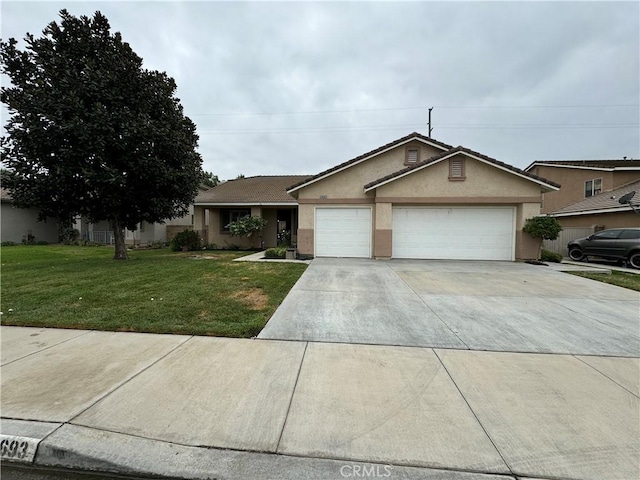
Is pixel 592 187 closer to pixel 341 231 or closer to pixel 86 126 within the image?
pixel 341 231

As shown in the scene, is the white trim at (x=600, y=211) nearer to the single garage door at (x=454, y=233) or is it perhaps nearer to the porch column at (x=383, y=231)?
the single garage door at (x=454, y=233)

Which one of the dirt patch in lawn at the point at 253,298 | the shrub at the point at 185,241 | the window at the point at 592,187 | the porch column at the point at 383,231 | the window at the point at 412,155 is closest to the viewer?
the dirt patch in lawn at the point at 253,298

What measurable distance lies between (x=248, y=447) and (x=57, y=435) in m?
1.61

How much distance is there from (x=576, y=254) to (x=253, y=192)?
1840cm

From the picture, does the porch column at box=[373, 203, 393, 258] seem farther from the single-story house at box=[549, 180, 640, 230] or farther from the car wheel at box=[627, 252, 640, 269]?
the single-story house at box=[549, 180, 640, 230]

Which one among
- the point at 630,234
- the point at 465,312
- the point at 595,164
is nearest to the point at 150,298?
the point at 465,312

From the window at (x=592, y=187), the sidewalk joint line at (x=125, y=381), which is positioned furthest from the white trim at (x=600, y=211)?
the sidewalk joint line at (x=125, y=381)

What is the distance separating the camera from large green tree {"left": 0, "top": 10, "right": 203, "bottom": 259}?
33.6ft

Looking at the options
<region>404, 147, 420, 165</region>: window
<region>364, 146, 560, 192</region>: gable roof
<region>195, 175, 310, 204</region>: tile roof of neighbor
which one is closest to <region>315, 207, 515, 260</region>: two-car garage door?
<region>364, 146, 560, 192</region>: gable roof

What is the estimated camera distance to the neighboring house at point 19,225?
21.0m

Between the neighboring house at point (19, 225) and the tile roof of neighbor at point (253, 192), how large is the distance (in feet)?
44.9

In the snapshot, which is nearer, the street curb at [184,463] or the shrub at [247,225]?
the street curb at [184,463]

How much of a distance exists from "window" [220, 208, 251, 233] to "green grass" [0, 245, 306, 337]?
8857mm

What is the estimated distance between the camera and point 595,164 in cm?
2153
